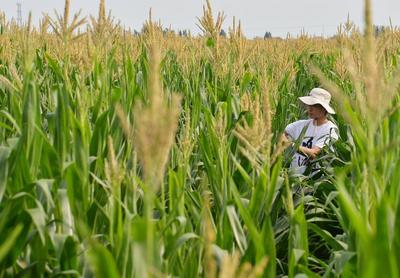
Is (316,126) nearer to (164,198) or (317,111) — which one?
(317,111)

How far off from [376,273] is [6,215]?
119cm

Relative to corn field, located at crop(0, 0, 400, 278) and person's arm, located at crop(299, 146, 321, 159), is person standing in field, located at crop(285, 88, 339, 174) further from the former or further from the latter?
corn field, located at crop(0, 0, 400, 278)

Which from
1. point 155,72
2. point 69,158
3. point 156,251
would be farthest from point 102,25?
point 155,72

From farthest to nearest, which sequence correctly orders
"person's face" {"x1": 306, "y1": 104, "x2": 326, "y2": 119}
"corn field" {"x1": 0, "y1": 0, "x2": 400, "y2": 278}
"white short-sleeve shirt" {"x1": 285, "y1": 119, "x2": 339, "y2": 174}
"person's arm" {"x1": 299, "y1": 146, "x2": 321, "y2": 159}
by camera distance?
"person's face" {"x1": 306, "y1": 104, "x2": 326, "y2": 119}
"white short-sleeve shirt" {"x1": 285, "y1": 119, "x2": 339, "y2": 174}
"person's arm" {"x1": 299, "y1": 146, "x2": 321, "y2": 159}
"corn field" {"x1": 0, "y1": 0, "x2": 400, "y2": 278}

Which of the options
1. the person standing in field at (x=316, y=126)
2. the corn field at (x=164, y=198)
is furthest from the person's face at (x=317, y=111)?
the corn field at (x=164, y=198)

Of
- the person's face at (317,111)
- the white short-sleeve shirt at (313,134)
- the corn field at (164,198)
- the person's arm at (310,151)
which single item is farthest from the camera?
the person's face at (317,111)

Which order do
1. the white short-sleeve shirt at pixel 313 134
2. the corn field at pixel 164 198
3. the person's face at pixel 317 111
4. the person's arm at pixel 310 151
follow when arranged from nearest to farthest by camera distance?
the corn field at pixel 164 198 < the person's arm at pixel 310 151 < the white short-sleeve shirt at pixel 313 134 < the person's face at pixel 317 111

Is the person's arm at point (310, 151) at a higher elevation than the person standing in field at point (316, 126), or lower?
lower

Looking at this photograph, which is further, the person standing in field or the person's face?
the person's face

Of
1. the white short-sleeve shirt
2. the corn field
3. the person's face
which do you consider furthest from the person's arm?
the corn field

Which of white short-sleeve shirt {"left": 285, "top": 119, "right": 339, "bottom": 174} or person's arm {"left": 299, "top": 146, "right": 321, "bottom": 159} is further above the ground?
white short-sleeve shirt {"left": 285, "top": 119, "right": 339, "bottom": 174}

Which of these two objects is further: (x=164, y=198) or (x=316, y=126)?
(x=316, y=126)

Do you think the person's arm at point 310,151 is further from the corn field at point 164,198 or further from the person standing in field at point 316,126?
the corn field at point 164,198

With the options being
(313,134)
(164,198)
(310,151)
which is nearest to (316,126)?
(313,134)
